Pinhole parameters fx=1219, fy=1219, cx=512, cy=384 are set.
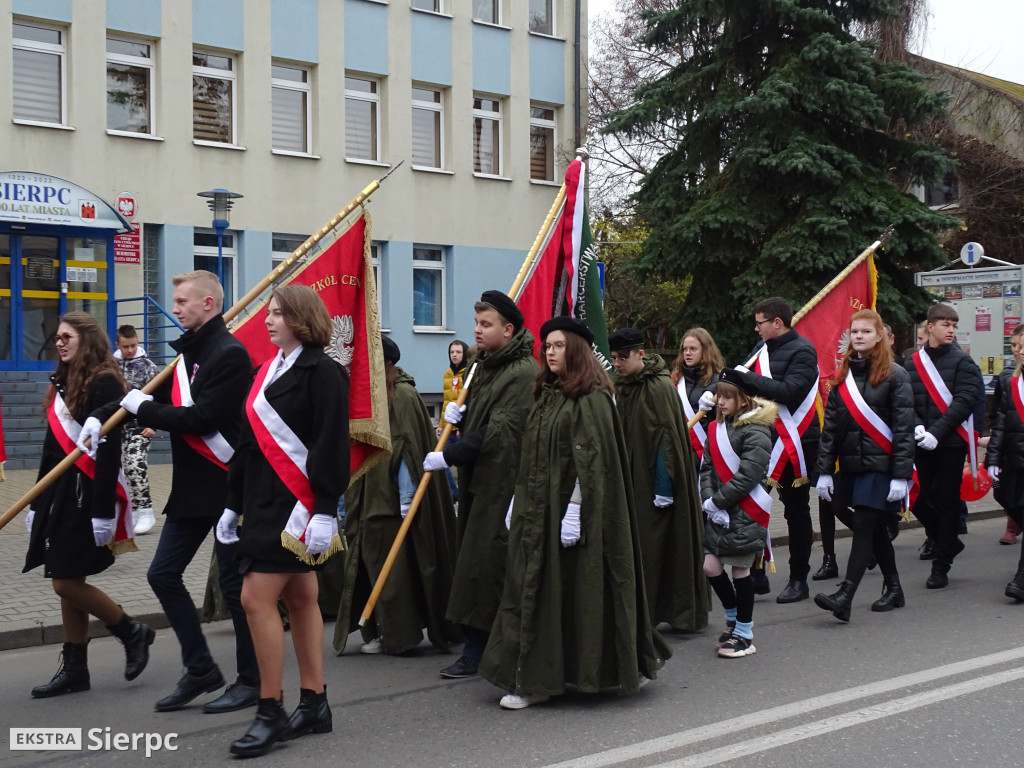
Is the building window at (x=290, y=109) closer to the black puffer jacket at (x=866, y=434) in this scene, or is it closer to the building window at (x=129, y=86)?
the building window at (x=129, y=86)

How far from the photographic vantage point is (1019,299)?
54.8ft

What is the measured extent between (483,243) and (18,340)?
905cm

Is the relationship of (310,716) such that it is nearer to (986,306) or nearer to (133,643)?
(133,643)

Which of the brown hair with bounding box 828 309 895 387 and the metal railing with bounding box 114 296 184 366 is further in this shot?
the metal railing with bounding box 114 296 184 366

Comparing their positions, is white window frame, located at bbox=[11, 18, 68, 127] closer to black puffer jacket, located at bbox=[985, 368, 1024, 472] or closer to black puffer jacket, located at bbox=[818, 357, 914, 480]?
black puffer jacket, located at bbox=[818, 357, 914, 480]

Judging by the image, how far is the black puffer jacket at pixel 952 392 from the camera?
29.3 feet

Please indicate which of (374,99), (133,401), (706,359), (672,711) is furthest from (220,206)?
(672,711)

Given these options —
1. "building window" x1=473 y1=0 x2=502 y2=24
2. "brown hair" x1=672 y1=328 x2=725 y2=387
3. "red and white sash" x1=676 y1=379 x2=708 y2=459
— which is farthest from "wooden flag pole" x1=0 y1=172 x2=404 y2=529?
"building window" x1=473 y1=0 x2=502 y2=24

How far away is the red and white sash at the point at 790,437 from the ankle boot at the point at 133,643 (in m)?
4.41

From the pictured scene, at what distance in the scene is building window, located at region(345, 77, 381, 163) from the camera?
74.3 feet

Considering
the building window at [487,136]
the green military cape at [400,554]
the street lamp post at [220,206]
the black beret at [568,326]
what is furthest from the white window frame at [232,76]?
the black beret at [568,326]

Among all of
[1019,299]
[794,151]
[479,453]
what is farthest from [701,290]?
[479,453]

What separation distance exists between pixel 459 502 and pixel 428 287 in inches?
702

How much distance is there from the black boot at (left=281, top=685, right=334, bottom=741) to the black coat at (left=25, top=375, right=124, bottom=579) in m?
1.33
